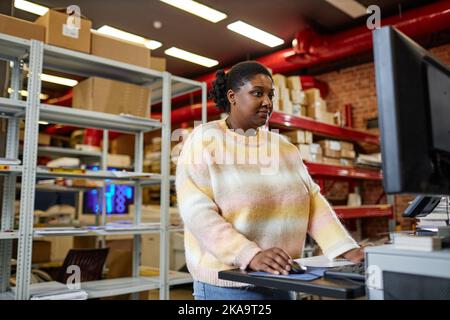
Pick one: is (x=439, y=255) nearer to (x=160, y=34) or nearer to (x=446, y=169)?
(x=446, y=169)

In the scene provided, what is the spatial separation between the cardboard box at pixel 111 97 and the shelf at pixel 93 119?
0.23 feet

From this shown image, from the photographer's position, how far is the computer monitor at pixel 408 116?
27.8 inches

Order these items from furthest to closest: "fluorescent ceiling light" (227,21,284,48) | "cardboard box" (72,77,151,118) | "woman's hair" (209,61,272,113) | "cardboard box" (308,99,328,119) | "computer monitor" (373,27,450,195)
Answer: "fluorescent ceiling light" (227,21,284,48)
"cardboard box" (308,99,328,119)
"cardboard box" (72,77,151,118)
"woman's hair" (209,61,272,113)
"computer monitor" (373,27,450,195)

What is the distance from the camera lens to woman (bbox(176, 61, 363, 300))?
3.55 ft

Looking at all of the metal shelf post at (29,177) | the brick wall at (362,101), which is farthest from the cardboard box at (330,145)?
the metal shelf post at (29,177)

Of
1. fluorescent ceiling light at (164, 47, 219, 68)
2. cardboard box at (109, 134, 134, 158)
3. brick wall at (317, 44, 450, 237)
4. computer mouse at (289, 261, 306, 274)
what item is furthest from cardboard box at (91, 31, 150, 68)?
cardboard box at (109, 134, 134, 158)

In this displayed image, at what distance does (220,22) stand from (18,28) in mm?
3181

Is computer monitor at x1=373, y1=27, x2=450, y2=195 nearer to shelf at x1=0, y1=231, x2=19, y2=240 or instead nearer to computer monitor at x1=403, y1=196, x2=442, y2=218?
computer monitor at x1=403, y1=196, x2=442, y2=218

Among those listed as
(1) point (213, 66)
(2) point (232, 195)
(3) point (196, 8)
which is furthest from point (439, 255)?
(1) point (213, 66)

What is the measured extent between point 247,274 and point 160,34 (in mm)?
5132

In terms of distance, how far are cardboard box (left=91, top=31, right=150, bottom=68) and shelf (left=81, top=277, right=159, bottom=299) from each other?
60.8 inches

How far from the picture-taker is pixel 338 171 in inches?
163

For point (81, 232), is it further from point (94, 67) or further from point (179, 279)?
point (94, 67)

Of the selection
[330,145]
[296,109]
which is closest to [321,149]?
[330,145]
